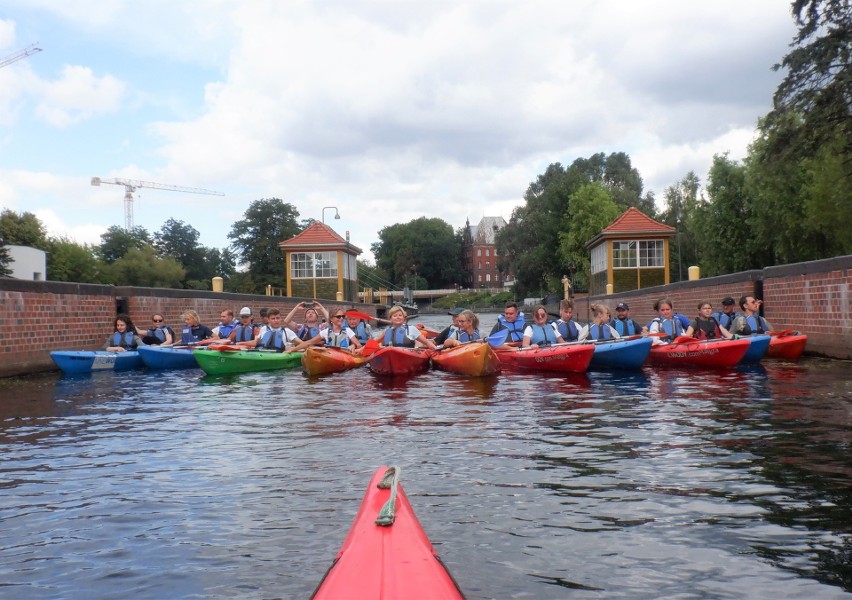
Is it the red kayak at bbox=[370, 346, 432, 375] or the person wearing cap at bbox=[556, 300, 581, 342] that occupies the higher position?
the person wearing cap at bbox=[556, 300, 581, 342]

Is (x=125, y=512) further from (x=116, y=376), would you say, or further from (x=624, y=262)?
(x=624, y=262)

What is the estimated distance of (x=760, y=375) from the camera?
1258 cm

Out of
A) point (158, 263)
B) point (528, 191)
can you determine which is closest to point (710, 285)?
point (528, 191)

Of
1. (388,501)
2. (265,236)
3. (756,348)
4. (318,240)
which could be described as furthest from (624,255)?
(265,236)

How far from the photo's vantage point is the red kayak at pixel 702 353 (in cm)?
1341

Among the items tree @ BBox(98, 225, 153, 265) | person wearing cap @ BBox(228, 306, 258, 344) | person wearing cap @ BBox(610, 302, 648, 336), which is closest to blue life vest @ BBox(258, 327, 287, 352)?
person wearing cap @ BBox(228, 306, 258, 344)

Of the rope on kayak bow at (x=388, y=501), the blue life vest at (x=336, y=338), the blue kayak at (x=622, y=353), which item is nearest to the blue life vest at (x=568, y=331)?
the blue kayak at (x=622, y=353)

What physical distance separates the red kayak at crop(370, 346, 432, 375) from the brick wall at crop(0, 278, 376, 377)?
276 inches

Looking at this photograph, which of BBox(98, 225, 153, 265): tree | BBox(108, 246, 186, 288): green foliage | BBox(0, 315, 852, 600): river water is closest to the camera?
→ BBox(0, 315, 852, 600): river water

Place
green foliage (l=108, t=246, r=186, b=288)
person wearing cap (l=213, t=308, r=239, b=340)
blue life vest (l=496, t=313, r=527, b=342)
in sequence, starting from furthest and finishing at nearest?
green foliage (l=108, t=246, r=186, b=288), person wearing cap (l=213, t=308, r=239, b=340), blue life vest (l=496, t=313, r=527, b=342)

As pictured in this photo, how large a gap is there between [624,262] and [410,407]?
3188cm

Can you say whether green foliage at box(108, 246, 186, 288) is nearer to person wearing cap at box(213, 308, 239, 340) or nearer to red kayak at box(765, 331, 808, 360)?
person wearing cap at box(213, 308, 239, 340)

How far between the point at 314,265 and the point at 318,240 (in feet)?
4.72

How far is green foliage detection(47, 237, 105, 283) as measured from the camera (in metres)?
65.1
